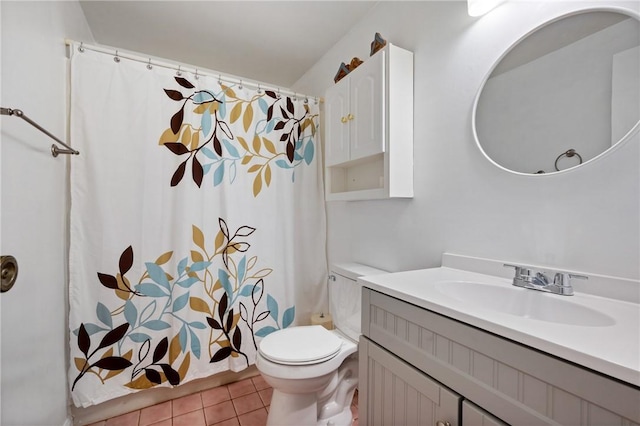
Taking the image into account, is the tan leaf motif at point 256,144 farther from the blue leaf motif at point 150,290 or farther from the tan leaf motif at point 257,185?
the blue leaf motif at point 150,290

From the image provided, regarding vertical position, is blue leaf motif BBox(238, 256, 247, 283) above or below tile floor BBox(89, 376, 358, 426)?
above

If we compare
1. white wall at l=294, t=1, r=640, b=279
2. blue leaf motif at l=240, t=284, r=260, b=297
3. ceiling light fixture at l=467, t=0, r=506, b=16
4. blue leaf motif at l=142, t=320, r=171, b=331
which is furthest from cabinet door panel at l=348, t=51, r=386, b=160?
blue leaf motif at l=142, t=320, r=171, b=331

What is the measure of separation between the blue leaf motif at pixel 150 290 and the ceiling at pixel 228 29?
Answer: 5.28 ft

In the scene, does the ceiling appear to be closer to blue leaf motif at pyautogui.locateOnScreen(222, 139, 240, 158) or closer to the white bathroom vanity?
blue leaf motif at pyautogui.locateOnScreen(222, 139, 240, 158)

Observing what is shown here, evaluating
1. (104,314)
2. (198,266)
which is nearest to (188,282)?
(198,266)

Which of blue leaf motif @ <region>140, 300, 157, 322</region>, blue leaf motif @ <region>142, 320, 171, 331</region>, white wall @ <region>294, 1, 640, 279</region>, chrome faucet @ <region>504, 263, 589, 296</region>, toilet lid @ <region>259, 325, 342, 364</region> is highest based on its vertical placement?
white wall @ <region>294, 1, 640, 279</region>

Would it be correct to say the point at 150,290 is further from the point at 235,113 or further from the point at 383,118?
the point at 383,118

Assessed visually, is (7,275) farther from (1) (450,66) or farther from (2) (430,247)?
(1) (450,66)

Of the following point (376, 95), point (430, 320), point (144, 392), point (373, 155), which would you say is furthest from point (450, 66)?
point (144, 392)

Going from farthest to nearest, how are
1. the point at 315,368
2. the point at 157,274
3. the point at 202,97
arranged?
the point at 202,97
the point at 157,274
the point at 315,368

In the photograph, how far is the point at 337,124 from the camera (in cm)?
174

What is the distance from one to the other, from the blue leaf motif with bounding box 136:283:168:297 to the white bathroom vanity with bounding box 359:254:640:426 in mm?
1244

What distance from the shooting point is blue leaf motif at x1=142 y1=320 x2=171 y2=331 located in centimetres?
164

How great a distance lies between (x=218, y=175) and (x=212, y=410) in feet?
4.49
